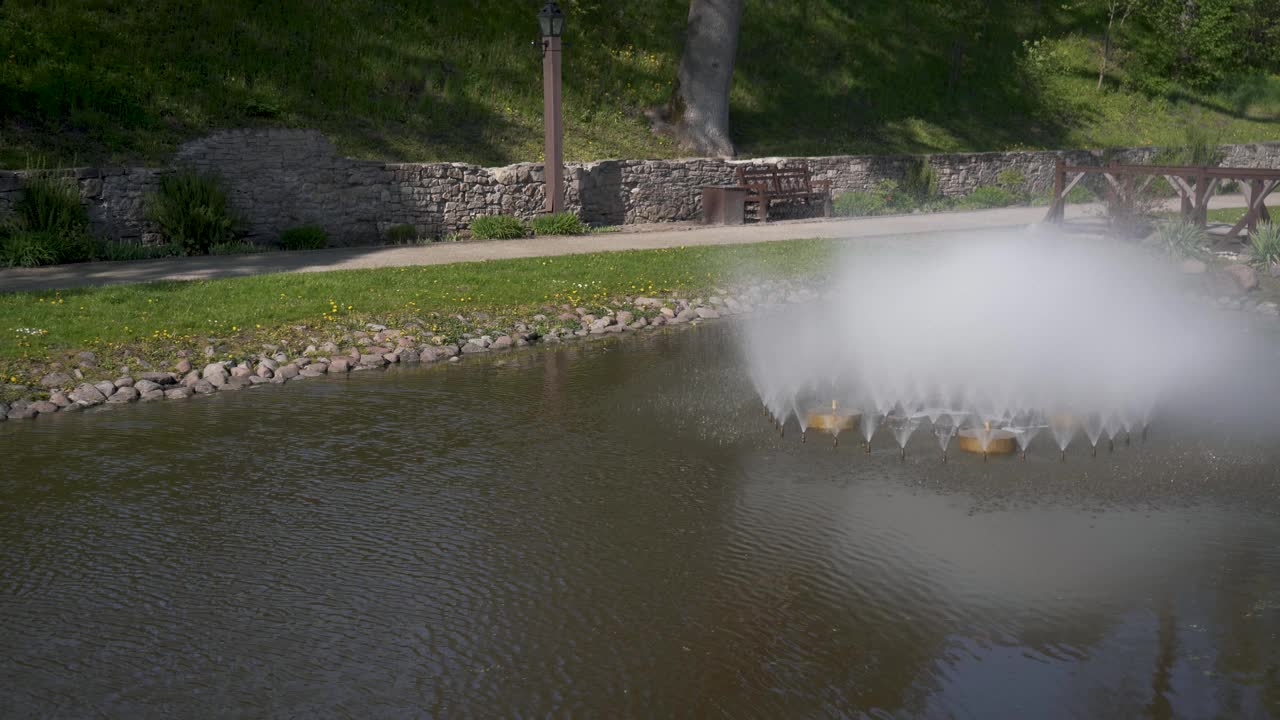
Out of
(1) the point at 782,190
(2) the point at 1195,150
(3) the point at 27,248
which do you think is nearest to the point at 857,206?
(1) the point at 782,190

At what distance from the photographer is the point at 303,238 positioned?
20109 millimetres

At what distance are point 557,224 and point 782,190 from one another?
5.99m

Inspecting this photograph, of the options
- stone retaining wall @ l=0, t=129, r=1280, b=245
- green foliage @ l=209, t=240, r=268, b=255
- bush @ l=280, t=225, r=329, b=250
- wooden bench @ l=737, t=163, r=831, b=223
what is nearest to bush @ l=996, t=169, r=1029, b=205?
wooden bench @ l=737, t=163, r=831, b=223

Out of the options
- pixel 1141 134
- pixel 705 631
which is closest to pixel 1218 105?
pixel 1141 134

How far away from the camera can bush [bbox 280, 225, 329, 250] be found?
2008cm

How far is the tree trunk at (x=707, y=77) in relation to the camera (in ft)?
92.8

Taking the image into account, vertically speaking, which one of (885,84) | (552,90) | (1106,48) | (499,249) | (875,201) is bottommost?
(499,249)

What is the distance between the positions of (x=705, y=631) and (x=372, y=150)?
18.6m

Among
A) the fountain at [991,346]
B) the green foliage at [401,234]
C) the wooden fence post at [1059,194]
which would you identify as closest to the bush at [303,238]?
the green foliage at [401,234]

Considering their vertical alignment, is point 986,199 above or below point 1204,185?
below

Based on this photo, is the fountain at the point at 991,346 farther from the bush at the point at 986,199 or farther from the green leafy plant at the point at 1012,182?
the green leafy plant at the point at 1012,182

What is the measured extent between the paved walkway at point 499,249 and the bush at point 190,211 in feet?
2.67

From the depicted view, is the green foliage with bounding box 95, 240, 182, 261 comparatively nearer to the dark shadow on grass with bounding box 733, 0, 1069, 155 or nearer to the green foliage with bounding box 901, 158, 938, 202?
the dark shadow on grass with bounding box 733, 0, 1069, 155

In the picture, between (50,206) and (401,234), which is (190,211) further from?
(401,234)
